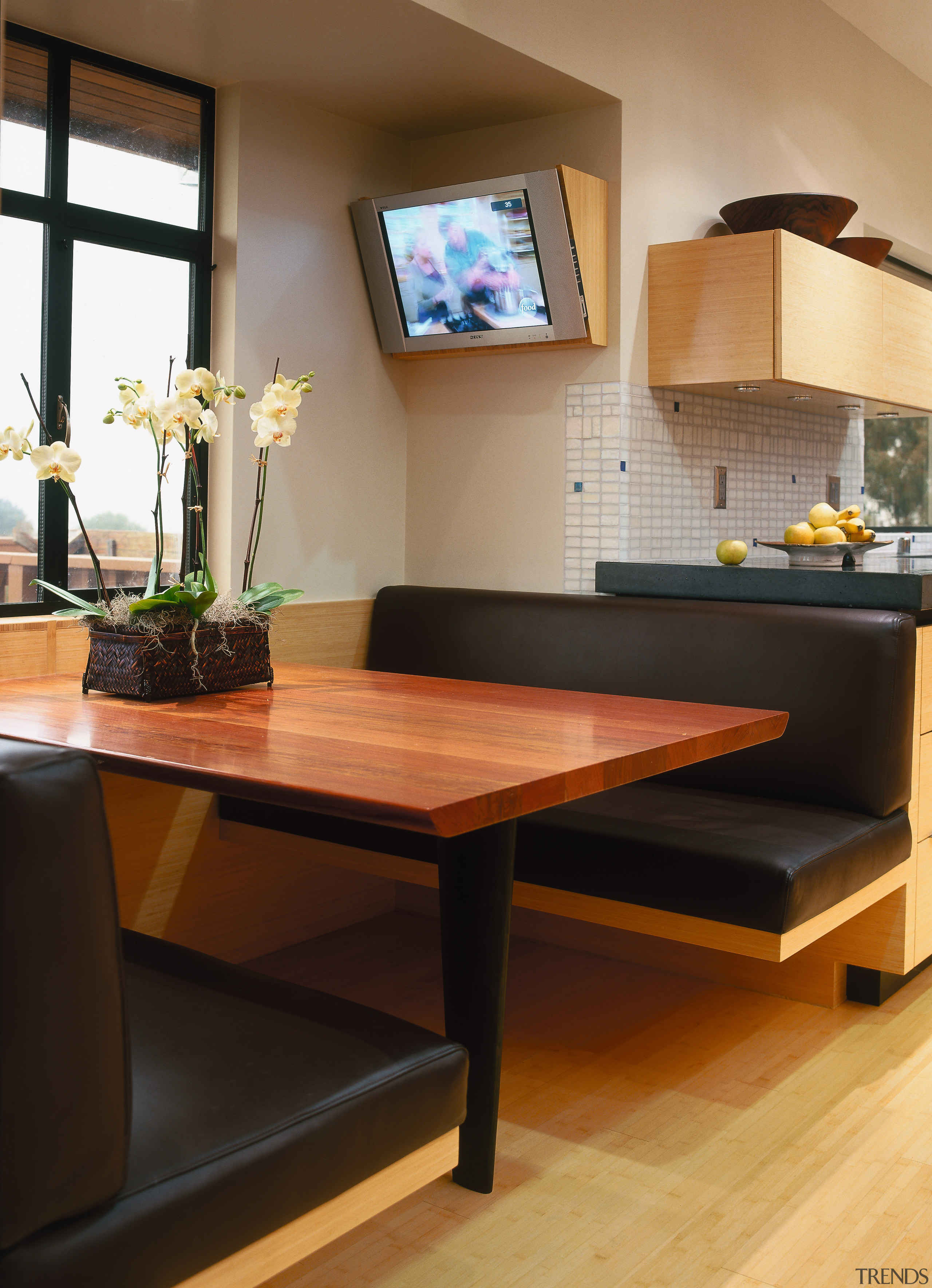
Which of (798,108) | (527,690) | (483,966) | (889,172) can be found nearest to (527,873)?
(527,690)

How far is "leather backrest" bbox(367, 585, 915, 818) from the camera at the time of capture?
2648 millimetres

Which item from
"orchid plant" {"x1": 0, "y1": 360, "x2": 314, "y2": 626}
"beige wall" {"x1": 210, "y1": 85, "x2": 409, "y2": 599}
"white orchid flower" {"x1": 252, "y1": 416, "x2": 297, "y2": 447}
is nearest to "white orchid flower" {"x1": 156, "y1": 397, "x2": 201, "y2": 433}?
"orchid plant" {"x1": 0, "y1": 360, "x2": 314, "y2": 626}

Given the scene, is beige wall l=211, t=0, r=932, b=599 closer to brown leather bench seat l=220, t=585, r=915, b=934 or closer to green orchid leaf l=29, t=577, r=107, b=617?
brown leather bench seat l=220, t=585, r=915, b=934

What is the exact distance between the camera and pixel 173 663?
7.45 feet

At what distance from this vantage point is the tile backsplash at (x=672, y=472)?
3.45 metres

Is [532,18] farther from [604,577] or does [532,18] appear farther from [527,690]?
[527,690]

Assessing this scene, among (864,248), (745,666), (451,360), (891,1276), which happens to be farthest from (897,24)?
(891,1276)

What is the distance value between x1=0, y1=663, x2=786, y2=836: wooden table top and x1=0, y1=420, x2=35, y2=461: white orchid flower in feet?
1.53

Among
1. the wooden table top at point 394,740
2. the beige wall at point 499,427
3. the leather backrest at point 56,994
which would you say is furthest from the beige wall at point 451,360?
the leather backrest at point 56,994

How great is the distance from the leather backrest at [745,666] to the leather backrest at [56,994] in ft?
6.54

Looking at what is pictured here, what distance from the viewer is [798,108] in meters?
4.38

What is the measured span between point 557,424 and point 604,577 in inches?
19.8

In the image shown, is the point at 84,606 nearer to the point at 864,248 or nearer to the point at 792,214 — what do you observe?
the point at 792,214

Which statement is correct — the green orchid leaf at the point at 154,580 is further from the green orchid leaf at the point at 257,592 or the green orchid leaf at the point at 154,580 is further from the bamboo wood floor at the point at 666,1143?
the bamboo wood floor at the point at 666,1143
